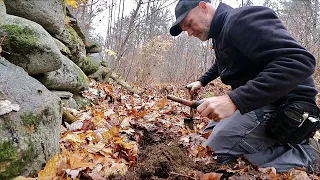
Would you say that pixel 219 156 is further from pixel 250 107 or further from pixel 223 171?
pixel 250 107

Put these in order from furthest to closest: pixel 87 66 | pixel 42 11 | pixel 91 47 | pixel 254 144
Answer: pixel 91 47 → pixel 87 66 → pixel 42 11 → pixel 254 144

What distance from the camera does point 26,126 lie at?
1631 mm

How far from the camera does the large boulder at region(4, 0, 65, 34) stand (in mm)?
3375

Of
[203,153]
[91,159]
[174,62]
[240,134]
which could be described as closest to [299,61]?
[240,134]

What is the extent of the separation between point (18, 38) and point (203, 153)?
233 cm

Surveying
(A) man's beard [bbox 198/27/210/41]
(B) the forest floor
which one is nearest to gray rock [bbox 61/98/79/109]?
(B) the forest floor

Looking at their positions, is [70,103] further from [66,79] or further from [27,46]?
[27,46]

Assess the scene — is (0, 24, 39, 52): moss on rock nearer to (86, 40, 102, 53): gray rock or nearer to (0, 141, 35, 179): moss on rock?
(0, 141, 35, 179): moss on rock

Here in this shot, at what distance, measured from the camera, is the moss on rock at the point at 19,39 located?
2701mm

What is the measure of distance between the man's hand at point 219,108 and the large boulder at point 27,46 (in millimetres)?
2143

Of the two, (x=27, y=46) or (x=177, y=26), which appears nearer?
(x=27, y=46)

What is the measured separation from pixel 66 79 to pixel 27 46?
4.56 ft

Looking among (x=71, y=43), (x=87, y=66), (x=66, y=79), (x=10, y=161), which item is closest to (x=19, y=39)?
(x=66, y=79)

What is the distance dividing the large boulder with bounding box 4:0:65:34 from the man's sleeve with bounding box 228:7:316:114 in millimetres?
2940
